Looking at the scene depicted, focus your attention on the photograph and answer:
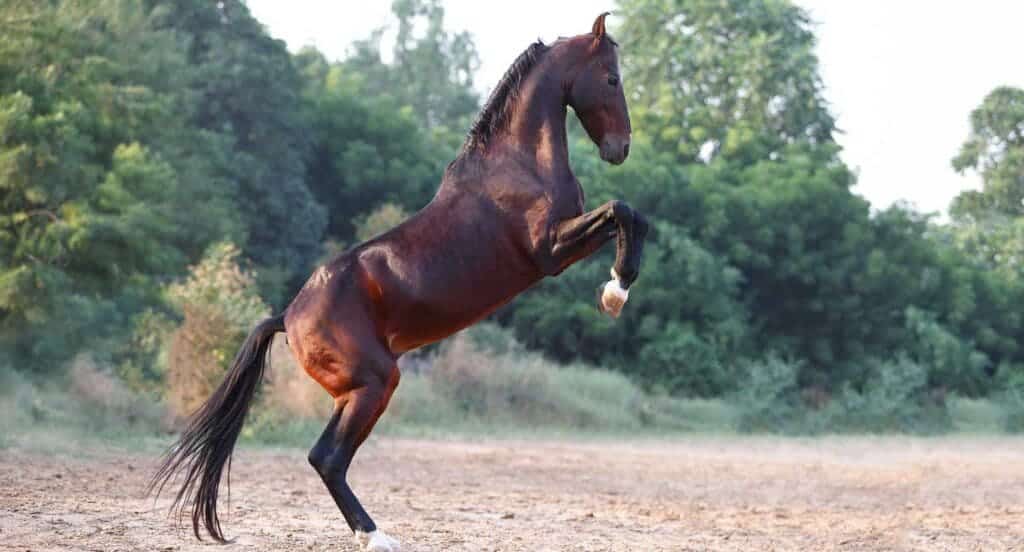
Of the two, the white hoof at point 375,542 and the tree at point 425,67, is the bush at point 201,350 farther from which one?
the tree at point 425,67

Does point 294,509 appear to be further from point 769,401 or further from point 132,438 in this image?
point 769,401

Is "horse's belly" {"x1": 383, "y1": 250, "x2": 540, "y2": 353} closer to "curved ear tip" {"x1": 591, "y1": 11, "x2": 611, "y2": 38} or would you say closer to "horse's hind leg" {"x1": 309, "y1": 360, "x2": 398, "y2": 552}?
"horse's hind leg" {"x1": 309, "y1": 360, "x2": 398, "y2": 552}

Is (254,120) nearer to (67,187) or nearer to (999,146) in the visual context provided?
(67,187)

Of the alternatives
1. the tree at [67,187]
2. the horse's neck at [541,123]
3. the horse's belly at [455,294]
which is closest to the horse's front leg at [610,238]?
the horse's belly at [455,294]

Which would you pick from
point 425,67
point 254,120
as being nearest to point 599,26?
point 254,120

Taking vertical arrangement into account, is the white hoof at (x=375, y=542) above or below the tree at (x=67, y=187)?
below

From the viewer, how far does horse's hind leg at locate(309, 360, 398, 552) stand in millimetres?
6918

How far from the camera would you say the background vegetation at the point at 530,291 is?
1972 cm

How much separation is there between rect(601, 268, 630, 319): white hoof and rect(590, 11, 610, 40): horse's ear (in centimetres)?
142

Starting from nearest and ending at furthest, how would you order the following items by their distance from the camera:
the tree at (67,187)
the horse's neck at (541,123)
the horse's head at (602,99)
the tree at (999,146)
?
the horse's neck at (541,123) → the horse's head at (602,99) → the tree at (67,187) → the tree at (999,146)

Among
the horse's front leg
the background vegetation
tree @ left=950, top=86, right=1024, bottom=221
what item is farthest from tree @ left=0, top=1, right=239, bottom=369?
tree @ left=950, top=86, right=1024, bottom=221

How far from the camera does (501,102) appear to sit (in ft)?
24.1

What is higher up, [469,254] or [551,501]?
[469,254]

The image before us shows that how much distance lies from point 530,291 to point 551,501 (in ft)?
71.7
